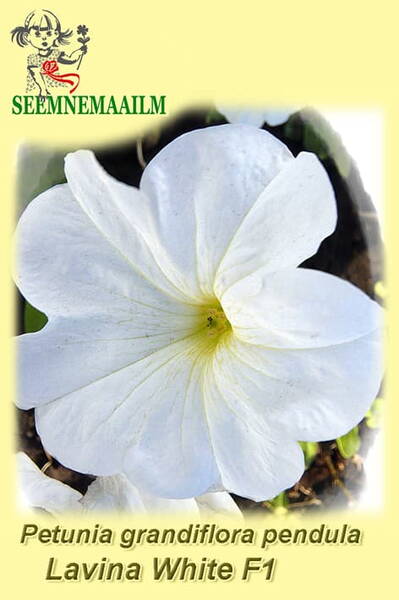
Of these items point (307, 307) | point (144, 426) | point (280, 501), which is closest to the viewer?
point (307, 307)

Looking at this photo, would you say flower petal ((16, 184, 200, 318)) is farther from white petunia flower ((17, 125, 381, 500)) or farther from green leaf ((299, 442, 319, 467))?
green leaf ((299, 442, 319, 467))

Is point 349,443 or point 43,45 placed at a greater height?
point 43,45

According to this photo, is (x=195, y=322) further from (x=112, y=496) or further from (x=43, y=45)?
(x=43, y=45)

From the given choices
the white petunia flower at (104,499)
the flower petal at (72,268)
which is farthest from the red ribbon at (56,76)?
the white petunia flower at (104,499)

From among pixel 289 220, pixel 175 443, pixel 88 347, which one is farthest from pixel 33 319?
pixel 289 220

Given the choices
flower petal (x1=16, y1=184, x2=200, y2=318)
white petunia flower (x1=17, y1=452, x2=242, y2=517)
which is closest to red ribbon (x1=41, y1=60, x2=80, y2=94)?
flower petal (x1=16, y1=184, x2=200, y2=318)
